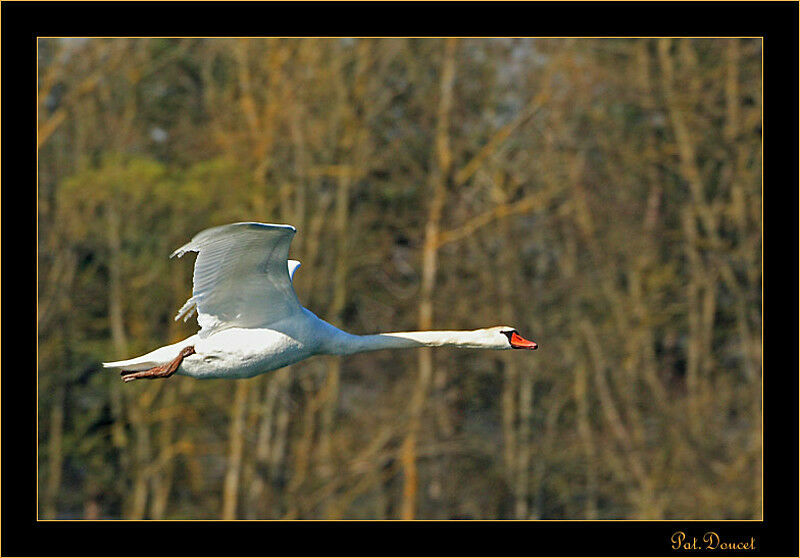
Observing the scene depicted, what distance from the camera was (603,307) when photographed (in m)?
26.3

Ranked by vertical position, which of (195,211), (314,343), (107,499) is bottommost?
(107,499)

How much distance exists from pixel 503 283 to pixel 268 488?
5.75m

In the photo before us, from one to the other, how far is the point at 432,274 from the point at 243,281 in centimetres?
1548

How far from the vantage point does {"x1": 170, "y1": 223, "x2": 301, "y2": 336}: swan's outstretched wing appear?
33.4ft

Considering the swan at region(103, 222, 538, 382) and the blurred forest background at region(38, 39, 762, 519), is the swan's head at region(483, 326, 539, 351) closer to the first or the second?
the swan at region(103, 222, 538, 382)

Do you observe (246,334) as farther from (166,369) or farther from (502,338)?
(502,338)

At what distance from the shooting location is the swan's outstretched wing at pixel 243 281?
10172 millimetres

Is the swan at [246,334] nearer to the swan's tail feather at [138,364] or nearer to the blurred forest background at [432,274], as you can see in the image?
the swan's tail feather at [138,364]

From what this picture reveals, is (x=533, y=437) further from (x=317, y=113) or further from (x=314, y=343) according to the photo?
(x=314, y=343)

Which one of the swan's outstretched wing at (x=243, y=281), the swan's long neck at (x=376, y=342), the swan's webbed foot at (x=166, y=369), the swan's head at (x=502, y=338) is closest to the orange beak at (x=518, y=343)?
the swan's head at (x=502, y=338)

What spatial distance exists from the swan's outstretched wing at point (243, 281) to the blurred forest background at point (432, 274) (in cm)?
1323

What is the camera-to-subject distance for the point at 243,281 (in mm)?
10750

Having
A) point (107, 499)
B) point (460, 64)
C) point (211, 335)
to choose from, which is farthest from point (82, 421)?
point (211, 335)

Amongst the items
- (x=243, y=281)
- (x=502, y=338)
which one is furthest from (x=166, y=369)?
(x=502, y=338)
